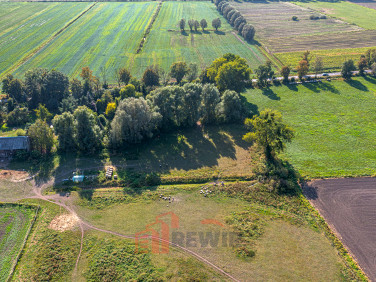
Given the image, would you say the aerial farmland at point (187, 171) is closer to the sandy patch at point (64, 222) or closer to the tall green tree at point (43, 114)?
the sandy patch at point (64, 222)

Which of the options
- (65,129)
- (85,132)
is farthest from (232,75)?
(65,129)

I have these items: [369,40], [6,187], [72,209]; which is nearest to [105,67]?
[6,187]

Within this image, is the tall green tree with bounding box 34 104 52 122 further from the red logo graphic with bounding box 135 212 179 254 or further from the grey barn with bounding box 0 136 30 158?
the red logo graphic with bounding box 135 212 179 254

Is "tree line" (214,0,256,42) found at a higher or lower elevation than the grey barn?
higher

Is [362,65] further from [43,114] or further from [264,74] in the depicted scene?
[43,114]

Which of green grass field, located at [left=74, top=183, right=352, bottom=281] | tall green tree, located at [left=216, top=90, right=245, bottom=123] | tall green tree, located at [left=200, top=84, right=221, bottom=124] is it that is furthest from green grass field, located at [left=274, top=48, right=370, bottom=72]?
green grass field, located at [left=74, top=183, right=352, bottom=281]

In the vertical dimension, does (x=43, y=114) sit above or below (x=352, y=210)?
above
